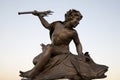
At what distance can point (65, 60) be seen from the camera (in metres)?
7.25

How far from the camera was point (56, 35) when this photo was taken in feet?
25.0

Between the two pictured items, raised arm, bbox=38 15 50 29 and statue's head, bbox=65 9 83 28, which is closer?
statue's head, bbox=65 9 83 28

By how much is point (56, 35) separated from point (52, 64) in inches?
30.6

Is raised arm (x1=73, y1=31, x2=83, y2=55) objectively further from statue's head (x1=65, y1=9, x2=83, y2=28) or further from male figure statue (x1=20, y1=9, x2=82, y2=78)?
statue's head (x1=65, y1=9, x2=83, y2=28)

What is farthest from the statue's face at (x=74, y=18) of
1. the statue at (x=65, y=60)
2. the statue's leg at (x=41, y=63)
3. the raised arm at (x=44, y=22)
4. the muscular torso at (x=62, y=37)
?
the statue's leg at (x=41, y=63)

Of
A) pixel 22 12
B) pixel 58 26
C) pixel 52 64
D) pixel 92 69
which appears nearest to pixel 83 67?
pixel 92 69

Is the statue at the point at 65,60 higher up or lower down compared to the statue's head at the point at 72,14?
lower down

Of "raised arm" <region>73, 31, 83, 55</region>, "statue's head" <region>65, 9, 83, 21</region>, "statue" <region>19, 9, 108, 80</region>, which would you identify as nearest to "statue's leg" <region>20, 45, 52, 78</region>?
"statue" <region>19, 9, 108, 80</region>

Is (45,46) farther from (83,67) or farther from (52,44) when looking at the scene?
(83,67)

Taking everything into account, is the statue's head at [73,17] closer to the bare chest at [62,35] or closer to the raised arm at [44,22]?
the bare chest at [62,35]

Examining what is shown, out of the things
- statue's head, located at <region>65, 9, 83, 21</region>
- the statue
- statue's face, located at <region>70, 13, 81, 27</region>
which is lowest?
the statue

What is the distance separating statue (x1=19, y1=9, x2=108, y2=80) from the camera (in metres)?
7.03

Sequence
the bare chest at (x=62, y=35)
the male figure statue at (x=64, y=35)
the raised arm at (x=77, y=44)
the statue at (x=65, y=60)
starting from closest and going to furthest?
1. the statue at (x=65, y=60)
2. the male figure statue at (x=64, y=35)
3. the bare chest at (x=62, y=35)
4. the raised arm at (x=77, y=44)

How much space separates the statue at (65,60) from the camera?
7.03m
